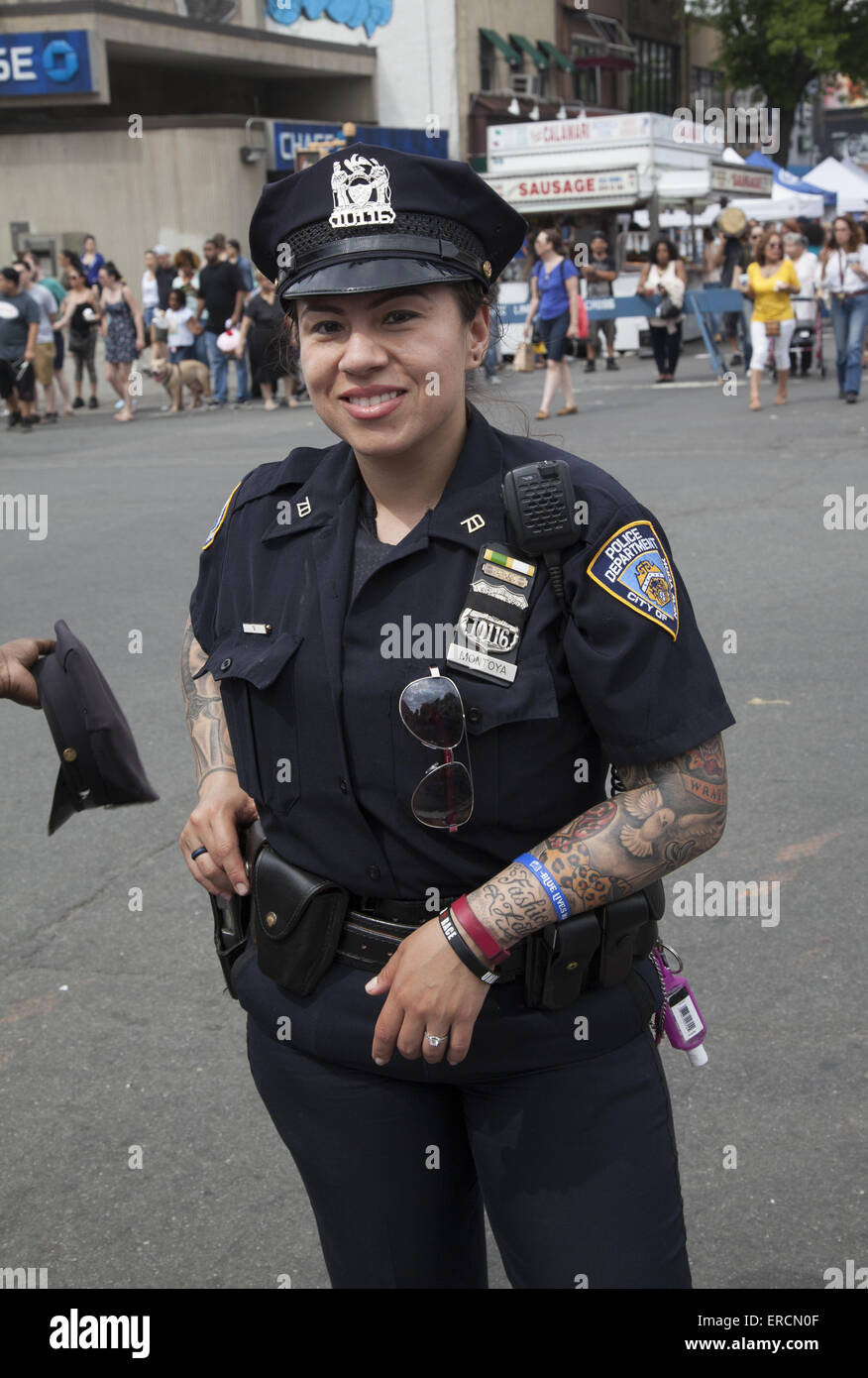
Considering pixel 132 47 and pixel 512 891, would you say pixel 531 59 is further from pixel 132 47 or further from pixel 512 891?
pixel 512 891

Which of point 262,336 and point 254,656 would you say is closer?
point 254,656

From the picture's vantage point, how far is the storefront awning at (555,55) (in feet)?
141

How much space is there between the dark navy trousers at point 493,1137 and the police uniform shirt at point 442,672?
205 millimetres

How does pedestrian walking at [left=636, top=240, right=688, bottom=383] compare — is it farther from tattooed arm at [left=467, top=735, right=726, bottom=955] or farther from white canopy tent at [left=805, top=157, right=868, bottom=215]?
white canopy tent at [left=805, top=157, right=868, bottom=215]

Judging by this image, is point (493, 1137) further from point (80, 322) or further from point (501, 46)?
point (501, 46)

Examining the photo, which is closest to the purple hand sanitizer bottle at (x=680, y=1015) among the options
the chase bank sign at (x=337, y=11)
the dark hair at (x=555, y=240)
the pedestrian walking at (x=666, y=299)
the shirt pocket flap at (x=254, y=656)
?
the shirt pocket flap at (x=254, y=656)

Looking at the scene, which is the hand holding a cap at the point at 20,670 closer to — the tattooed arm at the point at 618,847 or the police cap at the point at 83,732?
the police cap at the point at 83,732

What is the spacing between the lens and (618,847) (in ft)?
5.88

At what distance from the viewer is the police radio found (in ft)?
5.87

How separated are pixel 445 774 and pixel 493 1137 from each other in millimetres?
471

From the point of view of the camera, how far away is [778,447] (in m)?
12.5

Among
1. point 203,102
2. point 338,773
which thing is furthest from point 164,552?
point 203,102

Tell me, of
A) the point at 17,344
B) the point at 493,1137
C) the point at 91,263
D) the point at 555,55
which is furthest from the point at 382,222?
the point at 555,55

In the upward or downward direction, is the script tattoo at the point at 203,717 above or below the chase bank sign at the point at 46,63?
below
